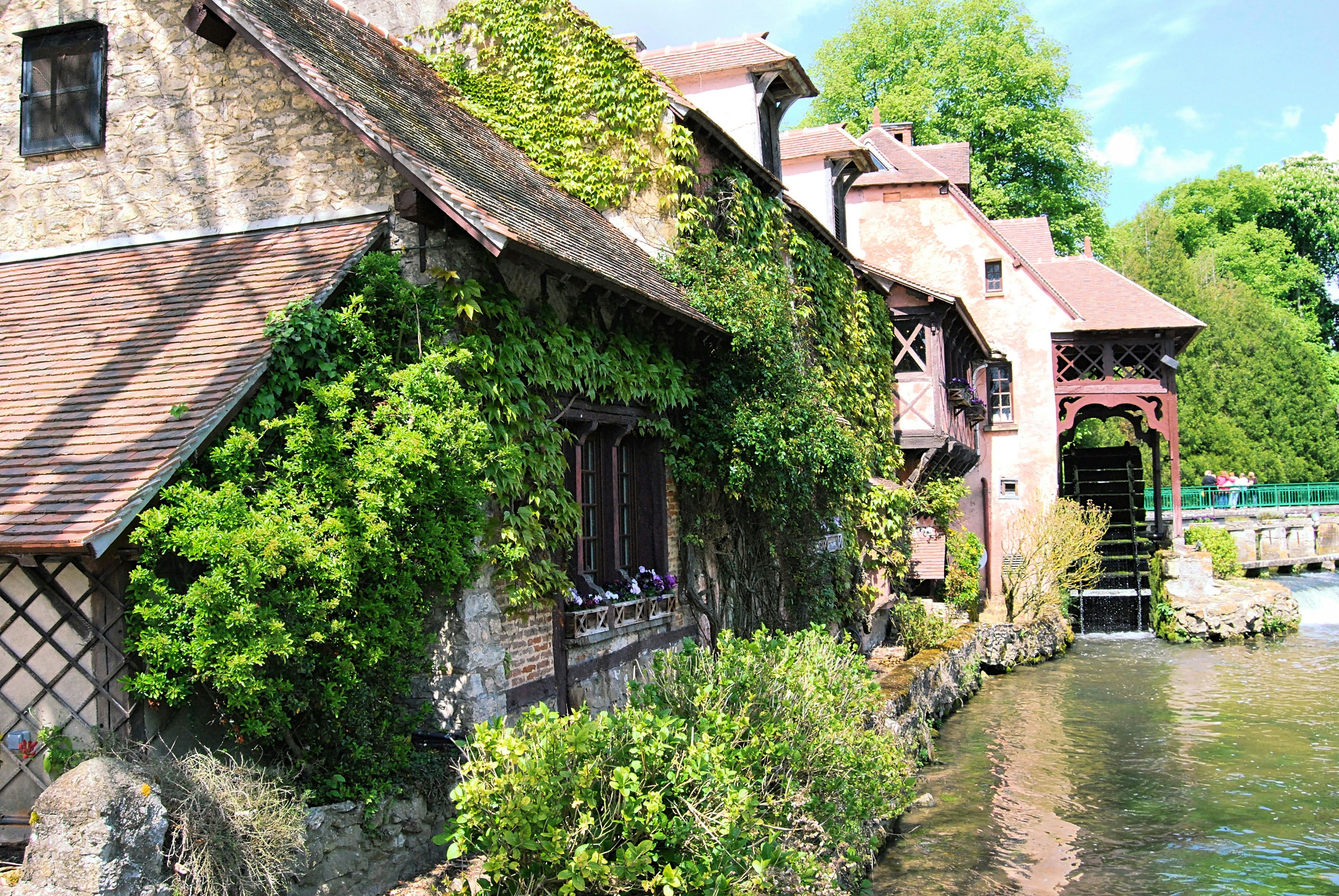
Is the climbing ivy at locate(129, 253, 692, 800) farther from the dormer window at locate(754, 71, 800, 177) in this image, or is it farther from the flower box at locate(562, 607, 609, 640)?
the dormer window at locate(754, 71, 800, 177)

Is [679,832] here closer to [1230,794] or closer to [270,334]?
[270,334]

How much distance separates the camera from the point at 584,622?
837 centimetres

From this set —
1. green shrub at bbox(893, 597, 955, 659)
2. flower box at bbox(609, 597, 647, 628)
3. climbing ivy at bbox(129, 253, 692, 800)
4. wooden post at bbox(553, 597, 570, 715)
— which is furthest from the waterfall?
climbing ivy at bbox(129, 253, 692, 800)

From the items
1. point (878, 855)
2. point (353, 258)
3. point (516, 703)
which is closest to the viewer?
point (353, 258)

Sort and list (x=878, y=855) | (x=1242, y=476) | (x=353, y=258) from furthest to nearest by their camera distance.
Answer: (x=1242, y=476)
(x=878, y=855)
(x=353, y=258)

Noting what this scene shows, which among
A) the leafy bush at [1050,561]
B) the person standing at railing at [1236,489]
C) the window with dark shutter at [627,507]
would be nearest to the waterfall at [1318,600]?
the leafy bush at [1050,561]

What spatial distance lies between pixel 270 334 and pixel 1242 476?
3929cm

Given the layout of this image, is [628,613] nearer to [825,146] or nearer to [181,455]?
[181,455]

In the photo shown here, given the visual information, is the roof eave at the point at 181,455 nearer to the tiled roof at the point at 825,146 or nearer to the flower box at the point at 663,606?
the flower box at the point at 663,606

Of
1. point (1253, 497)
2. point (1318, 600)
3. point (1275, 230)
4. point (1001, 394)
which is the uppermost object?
point (1275, 230)

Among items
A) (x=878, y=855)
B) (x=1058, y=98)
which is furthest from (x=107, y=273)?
(x=1058, y=98)

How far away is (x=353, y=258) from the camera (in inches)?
282

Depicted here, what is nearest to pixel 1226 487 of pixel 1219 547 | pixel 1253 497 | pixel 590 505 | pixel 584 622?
pixel 1253 497

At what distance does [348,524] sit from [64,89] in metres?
5.24
